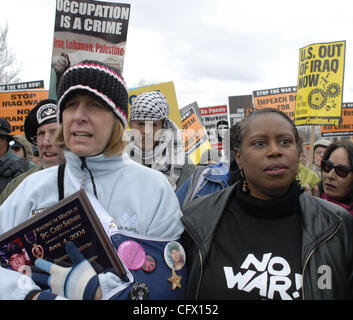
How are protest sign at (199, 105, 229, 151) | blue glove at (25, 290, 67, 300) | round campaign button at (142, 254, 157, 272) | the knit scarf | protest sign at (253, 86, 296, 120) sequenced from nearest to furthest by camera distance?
blue glove at (25, 290, 67, 300)
round campaign button at (142, 254, 157, 272)
the knit scarf
protest sign at (199, 105, 229, 151)
protest sign at (253, 86, 296, 120)

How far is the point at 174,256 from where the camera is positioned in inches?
69.9

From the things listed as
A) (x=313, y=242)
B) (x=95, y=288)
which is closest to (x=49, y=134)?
(x=95, y=288)

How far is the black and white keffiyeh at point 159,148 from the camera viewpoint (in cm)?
366

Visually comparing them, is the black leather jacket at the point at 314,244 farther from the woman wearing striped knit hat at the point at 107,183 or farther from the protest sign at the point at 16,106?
the protest sign at the point at 16,106

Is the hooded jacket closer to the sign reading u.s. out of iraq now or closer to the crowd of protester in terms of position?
the crowd of protester

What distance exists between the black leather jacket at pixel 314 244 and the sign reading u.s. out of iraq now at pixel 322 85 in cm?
561

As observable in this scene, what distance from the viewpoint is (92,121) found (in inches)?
69.6

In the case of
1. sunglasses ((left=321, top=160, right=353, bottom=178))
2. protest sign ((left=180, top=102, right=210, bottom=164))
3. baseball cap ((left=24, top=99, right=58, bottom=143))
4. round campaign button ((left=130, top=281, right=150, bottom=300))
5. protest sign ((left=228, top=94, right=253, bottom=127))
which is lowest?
round campaign button ((left=130, top=281, right=150, bottom=300))

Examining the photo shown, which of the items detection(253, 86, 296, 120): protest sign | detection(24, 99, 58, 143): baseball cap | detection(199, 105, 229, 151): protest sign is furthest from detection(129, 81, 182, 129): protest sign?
detection(253, 86, 296, 120): protest sign

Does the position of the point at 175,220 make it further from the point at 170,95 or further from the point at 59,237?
the point at 170,95

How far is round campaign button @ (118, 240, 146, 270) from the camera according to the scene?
1.63 m

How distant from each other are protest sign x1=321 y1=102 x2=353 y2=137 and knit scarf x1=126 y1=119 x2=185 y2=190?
A: 8.36 meters

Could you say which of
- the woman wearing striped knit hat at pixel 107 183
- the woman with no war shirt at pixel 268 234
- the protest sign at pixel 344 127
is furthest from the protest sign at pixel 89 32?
the protest sign at pixel 344 127

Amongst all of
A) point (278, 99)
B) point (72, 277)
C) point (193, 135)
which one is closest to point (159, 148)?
point (72, 277)
